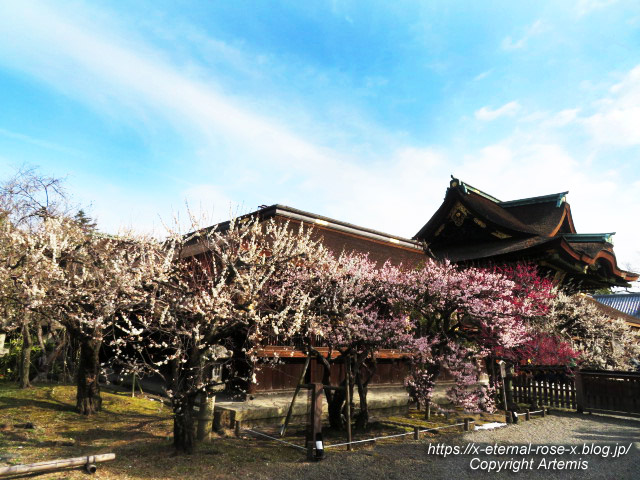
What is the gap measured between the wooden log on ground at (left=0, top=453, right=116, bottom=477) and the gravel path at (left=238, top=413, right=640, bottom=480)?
8.33 ft

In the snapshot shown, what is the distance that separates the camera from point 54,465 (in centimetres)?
638

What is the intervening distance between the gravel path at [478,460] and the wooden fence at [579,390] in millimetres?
2881

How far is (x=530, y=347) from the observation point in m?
14.7

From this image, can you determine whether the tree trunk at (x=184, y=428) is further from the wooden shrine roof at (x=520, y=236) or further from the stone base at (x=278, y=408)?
the wooden shrine roof at (x=520, y=236)

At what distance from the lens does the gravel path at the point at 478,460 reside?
300 inches

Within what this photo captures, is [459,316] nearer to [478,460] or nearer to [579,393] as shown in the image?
[478,460]

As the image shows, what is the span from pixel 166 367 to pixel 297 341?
8.51 meters

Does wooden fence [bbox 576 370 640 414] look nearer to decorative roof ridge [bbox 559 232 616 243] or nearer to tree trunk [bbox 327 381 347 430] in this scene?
tree trunk [bbox 327 381 347 430]

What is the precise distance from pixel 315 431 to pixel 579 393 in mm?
11422

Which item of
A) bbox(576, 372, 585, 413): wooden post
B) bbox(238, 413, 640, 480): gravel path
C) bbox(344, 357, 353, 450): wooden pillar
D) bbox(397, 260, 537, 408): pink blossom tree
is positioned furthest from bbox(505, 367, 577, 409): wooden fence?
bbox(344, 357, 353, 450): wooden pillar

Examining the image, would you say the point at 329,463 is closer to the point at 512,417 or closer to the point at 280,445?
the point at 280,445

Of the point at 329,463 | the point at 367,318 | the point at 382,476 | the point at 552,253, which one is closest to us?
the point at 382,476

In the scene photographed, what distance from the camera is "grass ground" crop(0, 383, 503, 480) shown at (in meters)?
7.30

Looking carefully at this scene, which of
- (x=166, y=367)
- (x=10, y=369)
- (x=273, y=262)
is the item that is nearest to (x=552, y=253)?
(x=273, y=262)
